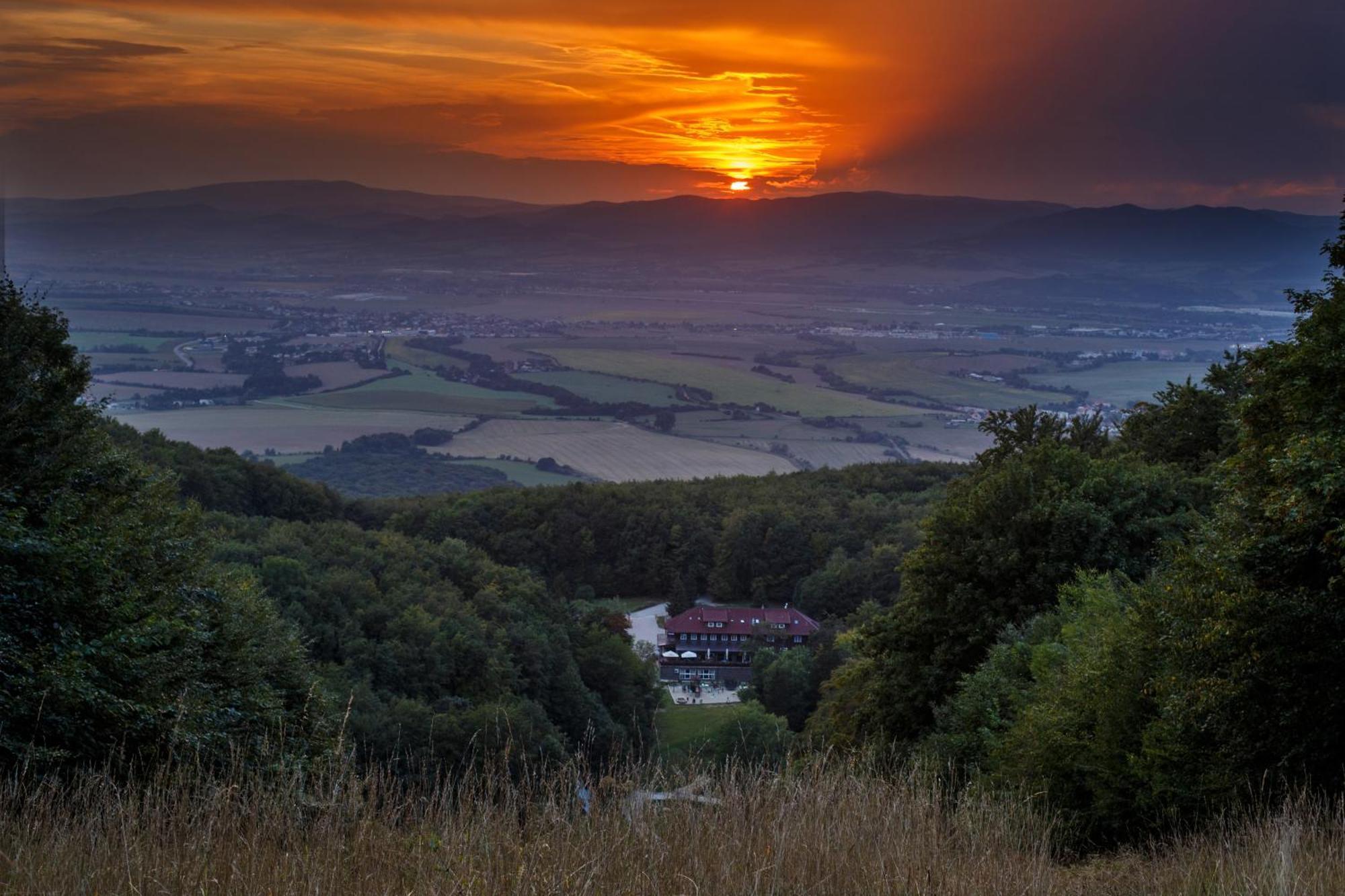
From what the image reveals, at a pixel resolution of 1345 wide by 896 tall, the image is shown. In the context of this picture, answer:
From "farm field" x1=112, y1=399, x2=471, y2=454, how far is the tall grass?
7855 centimetres

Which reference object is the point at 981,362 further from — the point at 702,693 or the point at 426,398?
the point at 702,693

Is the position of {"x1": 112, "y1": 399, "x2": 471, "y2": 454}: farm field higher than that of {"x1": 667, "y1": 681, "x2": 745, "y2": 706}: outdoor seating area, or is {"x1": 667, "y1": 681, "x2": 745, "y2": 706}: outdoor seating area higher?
{"x1": 112, "y1": 399, "x2": 471, "y2": 454}: farm field

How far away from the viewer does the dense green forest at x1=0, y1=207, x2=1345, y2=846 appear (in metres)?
9.16

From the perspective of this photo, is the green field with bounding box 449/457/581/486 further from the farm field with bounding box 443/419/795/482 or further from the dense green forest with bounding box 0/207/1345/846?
the dense green forest with bounding box 0/207/1345/846

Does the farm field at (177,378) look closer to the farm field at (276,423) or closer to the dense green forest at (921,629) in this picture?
the farm field at (276,423)

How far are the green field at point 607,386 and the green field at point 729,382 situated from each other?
2.35 metres

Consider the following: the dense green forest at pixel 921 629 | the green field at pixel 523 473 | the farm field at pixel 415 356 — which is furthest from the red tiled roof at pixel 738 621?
the farm field at pixel 415 356

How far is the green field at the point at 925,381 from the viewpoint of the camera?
99.1 m

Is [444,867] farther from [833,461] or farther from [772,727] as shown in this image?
[833,461]

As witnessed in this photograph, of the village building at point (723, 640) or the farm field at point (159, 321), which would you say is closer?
the village building at point (723, 640)

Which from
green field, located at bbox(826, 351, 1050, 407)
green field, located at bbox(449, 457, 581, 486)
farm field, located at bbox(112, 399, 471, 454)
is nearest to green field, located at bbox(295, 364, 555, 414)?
farm field, located at bbox(112, 399, 471, 454)

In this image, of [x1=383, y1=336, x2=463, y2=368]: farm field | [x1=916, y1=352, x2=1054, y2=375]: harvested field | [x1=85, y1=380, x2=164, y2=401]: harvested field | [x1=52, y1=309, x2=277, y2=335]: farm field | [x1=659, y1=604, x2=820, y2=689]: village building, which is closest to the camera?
[x1=659, y1=604, x2=820, y2=689]: village building

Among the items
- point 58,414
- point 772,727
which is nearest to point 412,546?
point 772,727

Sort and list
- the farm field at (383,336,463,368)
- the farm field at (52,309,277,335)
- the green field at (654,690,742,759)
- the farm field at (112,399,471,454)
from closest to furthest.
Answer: the green field at (654,690,742,759) < the farm field at (112,399,471,454) < the farm field at (383,336,463,368) < the farm field at (52,309,277,335)
